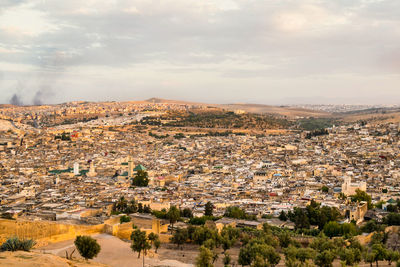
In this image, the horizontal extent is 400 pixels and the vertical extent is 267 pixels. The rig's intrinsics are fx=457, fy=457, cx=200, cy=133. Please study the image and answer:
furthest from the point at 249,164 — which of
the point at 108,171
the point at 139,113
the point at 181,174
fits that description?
the point at 139,113

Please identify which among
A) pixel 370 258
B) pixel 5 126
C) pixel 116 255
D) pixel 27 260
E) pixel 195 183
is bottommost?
pixel 195 183

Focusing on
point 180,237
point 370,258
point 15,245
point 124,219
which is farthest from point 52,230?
point 370,258

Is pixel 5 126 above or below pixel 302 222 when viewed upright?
above

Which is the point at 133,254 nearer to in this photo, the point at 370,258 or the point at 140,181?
the point at 370,258

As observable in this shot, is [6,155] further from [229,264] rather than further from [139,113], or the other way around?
[139,113]

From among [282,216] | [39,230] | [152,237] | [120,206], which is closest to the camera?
[39,230]

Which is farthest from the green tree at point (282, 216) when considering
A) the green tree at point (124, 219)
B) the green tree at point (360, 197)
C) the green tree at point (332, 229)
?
the green tree at point (124, 219)

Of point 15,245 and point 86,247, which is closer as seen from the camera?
point 15,245

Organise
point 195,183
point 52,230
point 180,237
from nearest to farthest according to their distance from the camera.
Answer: point 52,230
point 180,237
point 195,183

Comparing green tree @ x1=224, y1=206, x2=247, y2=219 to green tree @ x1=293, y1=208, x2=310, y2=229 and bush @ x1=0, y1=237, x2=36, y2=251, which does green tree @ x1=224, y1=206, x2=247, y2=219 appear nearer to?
green tree @ x1=293, y1=208, x2=310, y2=229

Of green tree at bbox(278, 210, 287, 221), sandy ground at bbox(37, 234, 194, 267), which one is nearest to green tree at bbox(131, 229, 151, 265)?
sandy ground at bbox(37, 234, 194, 267)
